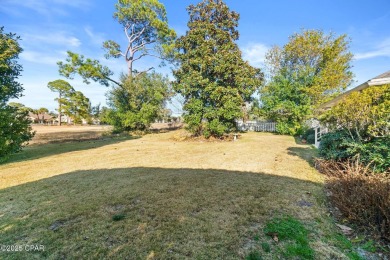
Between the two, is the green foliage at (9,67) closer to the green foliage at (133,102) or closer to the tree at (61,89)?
the green foliage at (133,102)

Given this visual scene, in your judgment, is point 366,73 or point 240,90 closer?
point 240,90

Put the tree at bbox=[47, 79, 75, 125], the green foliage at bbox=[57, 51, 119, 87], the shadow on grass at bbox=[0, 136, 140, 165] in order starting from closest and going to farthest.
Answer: the shadow on grass at bbox=[0, 136, 140, 165], the green foliage at bbox=[57, 51, 119, 87], the tree at bbox=[47, 79, 75, 125]

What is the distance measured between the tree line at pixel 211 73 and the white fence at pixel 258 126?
1.97 meters

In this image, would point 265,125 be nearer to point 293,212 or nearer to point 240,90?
point 240,90

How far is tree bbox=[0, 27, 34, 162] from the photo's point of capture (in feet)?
20.9

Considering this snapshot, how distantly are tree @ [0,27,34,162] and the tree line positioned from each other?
815 centimetres

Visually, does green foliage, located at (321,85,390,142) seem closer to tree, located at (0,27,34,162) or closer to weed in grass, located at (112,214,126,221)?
weed in grass, located at (112,214,126,221)

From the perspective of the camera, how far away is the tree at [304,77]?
16.2 m

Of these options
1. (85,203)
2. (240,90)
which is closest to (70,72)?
(240,90)

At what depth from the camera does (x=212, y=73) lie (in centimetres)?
1216

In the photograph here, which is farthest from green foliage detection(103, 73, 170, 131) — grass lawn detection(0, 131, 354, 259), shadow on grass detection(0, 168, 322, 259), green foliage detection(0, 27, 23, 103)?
shadow on grass detection(0, 168, 322, 259)

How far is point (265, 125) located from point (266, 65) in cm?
742

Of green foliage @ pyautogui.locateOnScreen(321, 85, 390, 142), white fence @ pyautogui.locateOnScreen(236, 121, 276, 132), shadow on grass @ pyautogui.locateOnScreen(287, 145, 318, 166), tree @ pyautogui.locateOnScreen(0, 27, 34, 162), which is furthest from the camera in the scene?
white fence @ pyautogui.locateOnScreen(236, 121, 276, 132)

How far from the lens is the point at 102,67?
1900 cm
